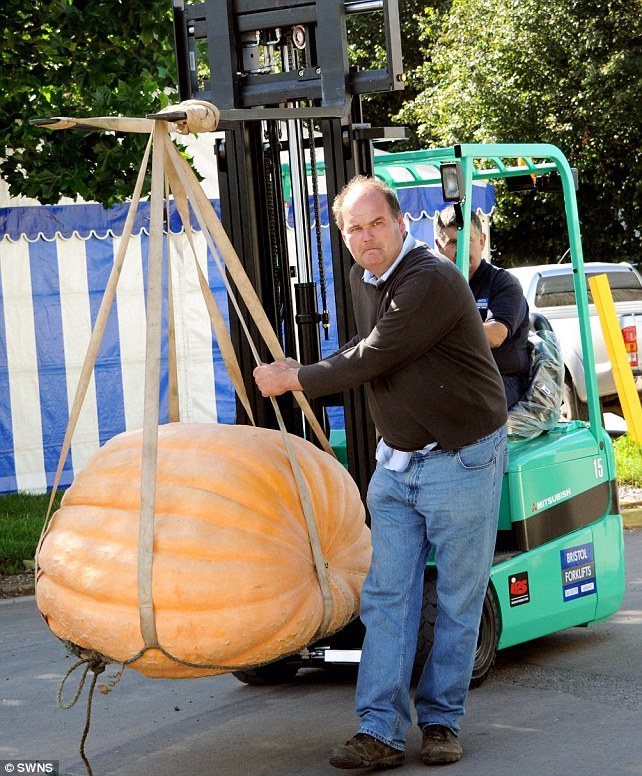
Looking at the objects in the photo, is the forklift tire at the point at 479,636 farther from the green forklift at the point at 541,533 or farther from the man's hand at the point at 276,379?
the man's hand at the point at 276,379

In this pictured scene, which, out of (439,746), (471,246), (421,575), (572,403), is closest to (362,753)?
(439,746)

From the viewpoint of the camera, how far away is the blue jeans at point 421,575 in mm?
4234

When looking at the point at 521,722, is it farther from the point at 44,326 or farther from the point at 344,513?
the point at 44,326

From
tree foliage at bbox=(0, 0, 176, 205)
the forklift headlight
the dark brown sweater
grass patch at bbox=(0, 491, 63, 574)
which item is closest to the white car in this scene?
grass patch at bbox=(0, 491, 63, 574)

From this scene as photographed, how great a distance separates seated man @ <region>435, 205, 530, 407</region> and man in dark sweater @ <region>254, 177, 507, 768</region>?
133 centimetres

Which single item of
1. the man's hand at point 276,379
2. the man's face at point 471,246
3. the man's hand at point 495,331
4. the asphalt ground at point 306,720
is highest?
the man's face at point 471,246

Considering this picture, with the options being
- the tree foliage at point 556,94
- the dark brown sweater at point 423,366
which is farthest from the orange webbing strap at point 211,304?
the tree foliage at point 556,94

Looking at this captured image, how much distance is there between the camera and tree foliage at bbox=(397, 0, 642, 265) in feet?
70.4

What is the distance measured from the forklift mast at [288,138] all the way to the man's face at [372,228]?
0.77 meters

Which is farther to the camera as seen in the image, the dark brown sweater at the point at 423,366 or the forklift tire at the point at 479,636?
the forklift tire at the point at 479,636

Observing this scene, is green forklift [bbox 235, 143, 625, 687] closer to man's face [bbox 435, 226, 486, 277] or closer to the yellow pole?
man's face [bbox 435, 226, 486, 277]

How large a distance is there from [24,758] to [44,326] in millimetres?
7093

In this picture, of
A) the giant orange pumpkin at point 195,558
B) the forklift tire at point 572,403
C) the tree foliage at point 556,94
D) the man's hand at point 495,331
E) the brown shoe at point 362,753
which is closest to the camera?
the giant orange pumpkin at point 195,558

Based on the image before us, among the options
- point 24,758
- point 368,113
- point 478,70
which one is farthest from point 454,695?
point 368,113
